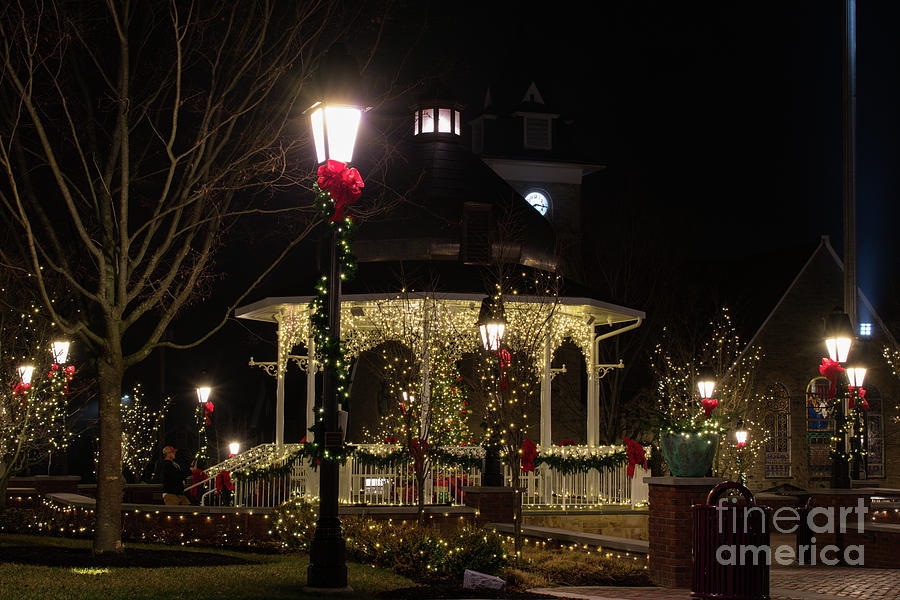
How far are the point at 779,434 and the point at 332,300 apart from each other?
31.7m

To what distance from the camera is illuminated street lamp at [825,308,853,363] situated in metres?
18.8

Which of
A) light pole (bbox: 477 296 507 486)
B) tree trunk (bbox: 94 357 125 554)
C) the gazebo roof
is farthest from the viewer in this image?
the gazebo roof

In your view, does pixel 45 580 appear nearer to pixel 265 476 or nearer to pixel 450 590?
pixel 450 590

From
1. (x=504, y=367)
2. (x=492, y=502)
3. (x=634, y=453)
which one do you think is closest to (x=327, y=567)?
(x=504, y=367)

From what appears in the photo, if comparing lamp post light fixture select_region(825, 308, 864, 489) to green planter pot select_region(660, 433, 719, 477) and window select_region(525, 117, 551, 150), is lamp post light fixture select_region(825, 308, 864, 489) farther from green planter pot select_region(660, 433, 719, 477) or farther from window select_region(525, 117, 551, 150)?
window select_region(525, 117, 551, 150)

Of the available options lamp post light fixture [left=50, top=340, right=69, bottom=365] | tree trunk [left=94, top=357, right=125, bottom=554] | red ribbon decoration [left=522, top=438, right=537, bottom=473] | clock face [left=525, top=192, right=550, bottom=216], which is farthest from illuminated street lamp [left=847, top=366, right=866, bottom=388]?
clock face [left=525, top=192, right=550, bottom=216]

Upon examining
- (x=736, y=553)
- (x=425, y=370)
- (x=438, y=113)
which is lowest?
(x=736, y=553)

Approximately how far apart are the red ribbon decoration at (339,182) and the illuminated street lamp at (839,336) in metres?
11.0

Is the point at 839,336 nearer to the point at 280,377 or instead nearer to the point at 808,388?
the point at 280,377

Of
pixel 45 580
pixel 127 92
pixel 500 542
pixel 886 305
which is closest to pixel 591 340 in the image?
pixel 500 542

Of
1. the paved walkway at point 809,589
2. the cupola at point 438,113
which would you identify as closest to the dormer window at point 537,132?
the cupola at point 438,113

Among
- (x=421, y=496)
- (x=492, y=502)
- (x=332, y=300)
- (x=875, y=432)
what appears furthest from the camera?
(x=875, y=432)

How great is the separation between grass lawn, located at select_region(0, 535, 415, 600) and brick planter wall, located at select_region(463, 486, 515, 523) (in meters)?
5.49

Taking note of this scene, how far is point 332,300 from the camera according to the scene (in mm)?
11188
